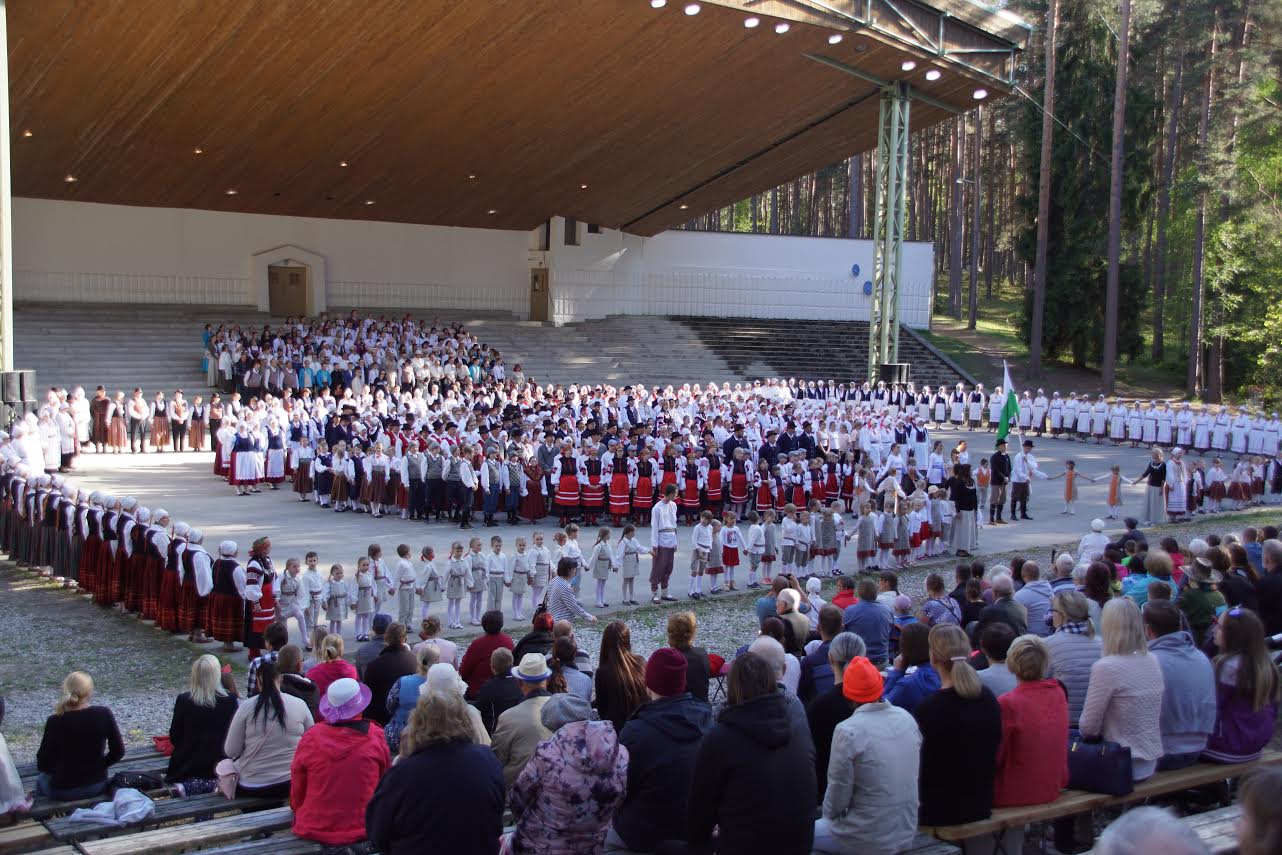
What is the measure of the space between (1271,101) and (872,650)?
34949mm

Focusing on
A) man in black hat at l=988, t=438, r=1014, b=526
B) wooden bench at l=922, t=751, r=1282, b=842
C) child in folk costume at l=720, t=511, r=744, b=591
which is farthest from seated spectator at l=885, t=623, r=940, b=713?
man in black hat at l=988, t=438, r=1014, b=526

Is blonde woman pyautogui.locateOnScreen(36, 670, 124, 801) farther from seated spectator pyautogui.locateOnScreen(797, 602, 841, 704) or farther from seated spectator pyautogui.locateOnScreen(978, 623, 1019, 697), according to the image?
seated spectator pyautogui.locateOnScreen(978, 623, 1019, 697)

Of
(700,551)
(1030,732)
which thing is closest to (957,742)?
(1030,732)

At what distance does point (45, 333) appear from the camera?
27391 millimetres

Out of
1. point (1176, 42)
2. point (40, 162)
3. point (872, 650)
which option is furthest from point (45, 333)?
point (1176, 42)

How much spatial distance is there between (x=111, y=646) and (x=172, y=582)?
31.3 inches

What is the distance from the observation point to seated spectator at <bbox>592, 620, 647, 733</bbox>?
546cm

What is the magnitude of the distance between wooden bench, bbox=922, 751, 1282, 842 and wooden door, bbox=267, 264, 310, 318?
103ft

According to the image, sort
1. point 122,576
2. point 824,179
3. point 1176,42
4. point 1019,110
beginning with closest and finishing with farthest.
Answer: point 122,576
point 1176,42
point 1019,110
point 824,179

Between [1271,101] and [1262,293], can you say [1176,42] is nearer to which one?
[1271,101]

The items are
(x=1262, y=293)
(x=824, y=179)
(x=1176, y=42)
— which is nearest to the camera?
(x=1262, y=293)

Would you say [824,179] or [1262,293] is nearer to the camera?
[1262,293]

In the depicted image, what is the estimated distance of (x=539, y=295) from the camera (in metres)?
38.0

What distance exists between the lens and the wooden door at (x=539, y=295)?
124 ft
